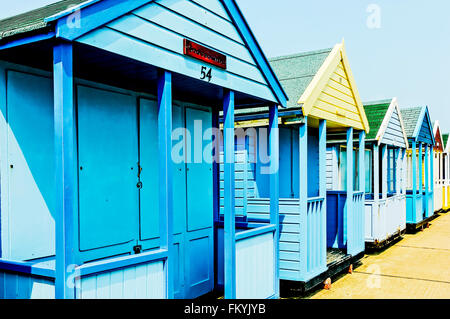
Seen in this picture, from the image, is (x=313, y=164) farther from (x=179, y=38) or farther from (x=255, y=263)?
(x=179, y=38)

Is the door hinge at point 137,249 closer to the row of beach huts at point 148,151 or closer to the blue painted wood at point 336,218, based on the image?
the row of beach huts at point 148,151

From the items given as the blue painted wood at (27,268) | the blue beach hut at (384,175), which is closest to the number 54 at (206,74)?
the blue painted wood at (27,268)

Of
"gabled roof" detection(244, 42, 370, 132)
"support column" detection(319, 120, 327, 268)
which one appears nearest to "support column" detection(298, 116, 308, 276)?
"gabled roof" detection(244, 42, 370, 132)

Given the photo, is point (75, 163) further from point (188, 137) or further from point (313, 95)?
point (313, 95)

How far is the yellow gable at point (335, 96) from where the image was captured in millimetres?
6478

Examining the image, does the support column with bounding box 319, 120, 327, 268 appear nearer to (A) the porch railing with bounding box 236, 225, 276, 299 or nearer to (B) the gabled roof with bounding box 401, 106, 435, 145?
(A) the porch railing with bounding box 236, 225, 276, 299

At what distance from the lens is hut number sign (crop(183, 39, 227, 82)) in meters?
3.90

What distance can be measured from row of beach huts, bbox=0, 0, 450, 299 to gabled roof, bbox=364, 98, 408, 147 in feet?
8.60

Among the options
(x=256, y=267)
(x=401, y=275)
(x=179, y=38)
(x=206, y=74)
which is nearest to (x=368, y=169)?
(x=401, y=275)

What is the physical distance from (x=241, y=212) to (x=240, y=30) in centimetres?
312

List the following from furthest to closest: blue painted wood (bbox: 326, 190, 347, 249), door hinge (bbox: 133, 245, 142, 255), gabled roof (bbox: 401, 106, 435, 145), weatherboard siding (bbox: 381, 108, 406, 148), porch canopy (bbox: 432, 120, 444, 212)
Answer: porch canopy (bbox: 432, 120, 444, 212) < gabled roof (bbox: 401, 106, 435, 145) < weatherboard siding (bbox: 381, 108, 406, 148) < blue painted wood (bbox: 326, 190, 347, 249) < door hinge (bbox: 133, 245, 142, 255)

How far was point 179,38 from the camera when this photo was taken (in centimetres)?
380

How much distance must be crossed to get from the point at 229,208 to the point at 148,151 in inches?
45.6

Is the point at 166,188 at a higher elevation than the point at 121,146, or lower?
lower
